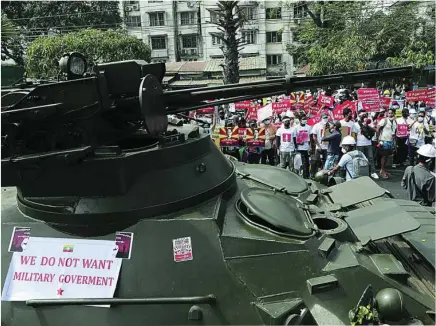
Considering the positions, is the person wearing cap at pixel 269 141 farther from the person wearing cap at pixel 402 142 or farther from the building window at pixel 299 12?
the building window at pixel 299 12

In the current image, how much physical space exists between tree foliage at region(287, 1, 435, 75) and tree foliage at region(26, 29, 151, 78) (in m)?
13.2

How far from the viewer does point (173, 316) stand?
3762 mm

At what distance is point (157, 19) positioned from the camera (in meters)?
46.3

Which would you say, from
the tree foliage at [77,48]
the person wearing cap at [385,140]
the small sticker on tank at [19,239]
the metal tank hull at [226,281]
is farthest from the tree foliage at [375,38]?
the small sticker on tank at [19,239]

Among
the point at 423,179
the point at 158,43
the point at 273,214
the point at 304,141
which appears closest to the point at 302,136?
the point at 304,141

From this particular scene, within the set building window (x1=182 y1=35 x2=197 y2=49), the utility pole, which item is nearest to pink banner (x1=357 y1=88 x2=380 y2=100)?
the utility pole

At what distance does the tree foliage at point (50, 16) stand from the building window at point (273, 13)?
14.0 metres

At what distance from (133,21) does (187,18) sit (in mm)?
6116

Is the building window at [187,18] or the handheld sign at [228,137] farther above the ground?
the building window at [187,18]

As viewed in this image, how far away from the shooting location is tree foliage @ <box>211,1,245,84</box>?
74.3 feet

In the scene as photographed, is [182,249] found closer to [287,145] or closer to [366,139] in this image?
[287,145]

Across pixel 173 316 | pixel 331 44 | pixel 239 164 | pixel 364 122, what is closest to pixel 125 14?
pixel 331 44

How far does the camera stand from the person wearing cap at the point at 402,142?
15129mm

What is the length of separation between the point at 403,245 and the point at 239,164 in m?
2.40
